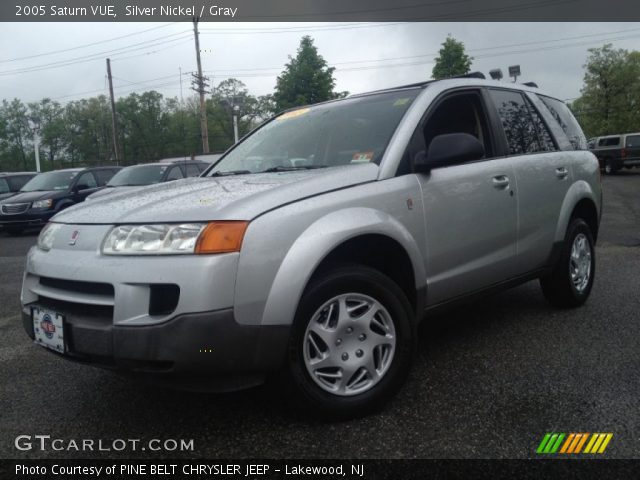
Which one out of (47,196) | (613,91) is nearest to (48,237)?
(47,196)

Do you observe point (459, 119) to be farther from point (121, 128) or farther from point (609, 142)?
point (121, 128)

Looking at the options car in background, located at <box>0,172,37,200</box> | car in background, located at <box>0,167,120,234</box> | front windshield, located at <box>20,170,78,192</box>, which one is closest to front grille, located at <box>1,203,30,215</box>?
car in background, located at <box>0,167,120,234</box>

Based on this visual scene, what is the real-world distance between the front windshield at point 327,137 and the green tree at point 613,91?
2056 inches

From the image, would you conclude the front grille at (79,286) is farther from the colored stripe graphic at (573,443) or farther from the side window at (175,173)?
the side window at (175,173)

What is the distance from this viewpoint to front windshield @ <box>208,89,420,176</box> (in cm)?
307

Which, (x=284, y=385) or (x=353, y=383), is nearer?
(x=284, y=385)

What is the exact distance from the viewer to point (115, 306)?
218 cm

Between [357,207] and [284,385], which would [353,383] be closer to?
[284,385]

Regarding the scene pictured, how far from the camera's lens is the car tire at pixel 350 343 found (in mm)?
2363

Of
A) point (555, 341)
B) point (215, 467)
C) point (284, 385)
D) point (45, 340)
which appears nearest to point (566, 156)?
point (555, 341)

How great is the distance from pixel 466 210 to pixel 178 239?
1760mm

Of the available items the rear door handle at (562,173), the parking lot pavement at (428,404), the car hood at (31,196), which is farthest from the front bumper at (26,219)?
the rear door handle at (562,173)

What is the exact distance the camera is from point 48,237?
2680 mm

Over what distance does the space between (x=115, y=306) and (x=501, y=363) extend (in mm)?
2257
